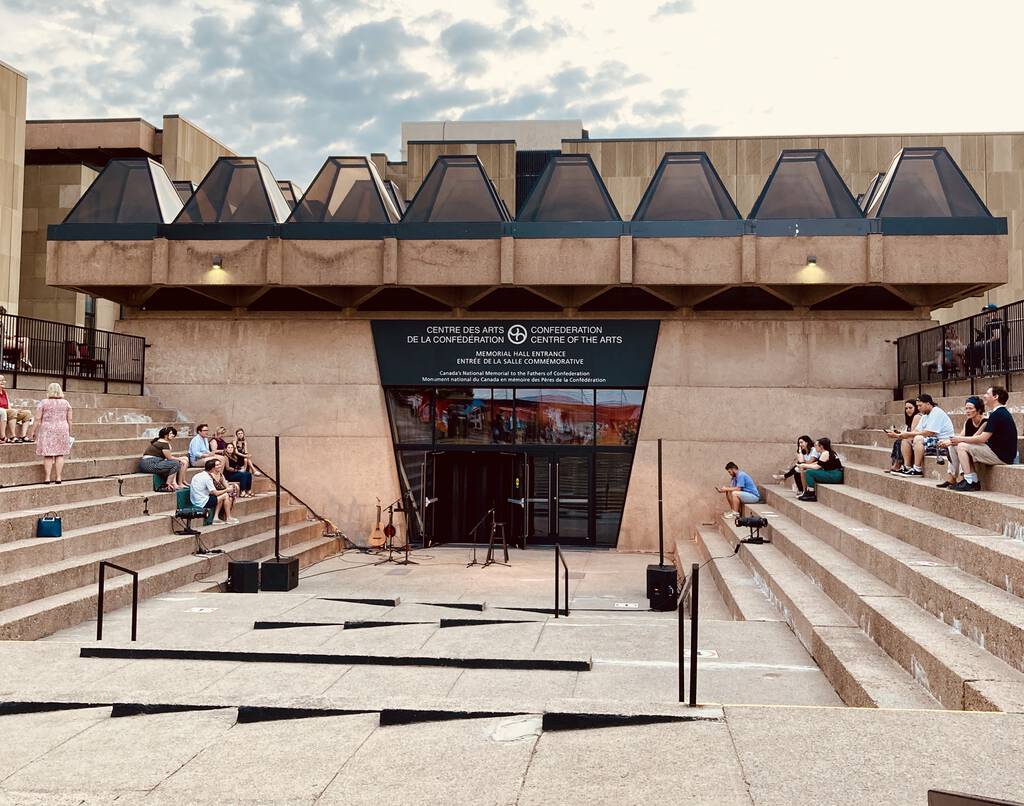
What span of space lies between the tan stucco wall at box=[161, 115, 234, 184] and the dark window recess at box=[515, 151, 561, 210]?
44.4 feet

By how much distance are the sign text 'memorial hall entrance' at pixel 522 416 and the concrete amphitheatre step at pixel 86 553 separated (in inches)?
243

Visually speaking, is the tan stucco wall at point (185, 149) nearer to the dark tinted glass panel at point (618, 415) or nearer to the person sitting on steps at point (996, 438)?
the dark tinted glass panel at point (618, 415)

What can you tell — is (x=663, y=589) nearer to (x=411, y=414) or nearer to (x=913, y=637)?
(x=913, y=637)

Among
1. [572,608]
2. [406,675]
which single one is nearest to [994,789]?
[406,675]

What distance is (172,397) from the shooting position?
22.0 meters

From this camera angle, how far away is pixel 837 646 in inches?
295

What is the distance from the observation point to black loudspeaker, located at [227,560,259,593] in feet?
45.3

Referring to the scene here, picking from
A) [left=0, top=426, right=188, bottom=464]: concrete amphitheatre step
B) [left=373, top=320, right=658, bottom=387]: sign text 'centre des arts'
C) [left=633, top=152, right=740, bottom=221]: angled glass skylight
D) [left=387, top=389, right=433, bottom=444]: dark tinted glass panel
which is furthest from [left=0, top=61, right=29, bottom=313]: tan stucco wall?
[left=633, top=152, right=740, bottom=221]: angled glass skylight

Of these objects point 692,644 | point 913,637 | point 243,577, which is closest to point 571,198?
point 243,577

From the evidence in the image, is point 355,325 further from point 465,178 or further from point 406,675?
point 406,675

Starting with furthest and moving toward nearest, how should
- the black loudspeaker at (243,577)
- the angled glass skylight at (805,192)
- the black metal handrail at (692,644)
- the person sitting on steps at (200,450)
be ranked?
the angled glass skylight at (805,192) → the person sitting on steps at (200,450) → the black loudspeaker at (243,577) → the black metal handrail at (692,644)

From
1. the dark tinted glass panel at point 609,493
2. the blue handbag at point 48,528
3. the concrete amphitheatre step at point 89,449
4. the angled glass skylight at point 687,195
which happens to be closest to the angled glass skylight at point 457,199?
the angled glass skylight at point 687,195

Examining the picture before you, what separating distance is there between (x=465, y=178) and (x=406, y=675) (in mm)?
15877

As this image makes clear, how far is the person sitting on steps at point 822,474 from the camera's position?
15.4 metres
